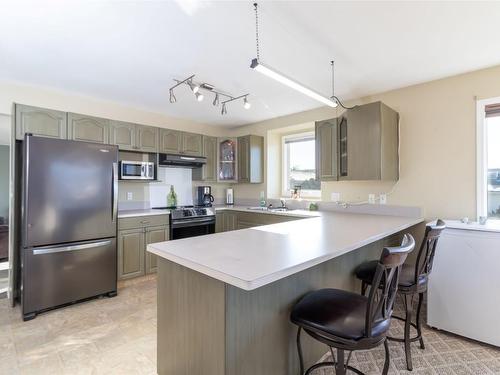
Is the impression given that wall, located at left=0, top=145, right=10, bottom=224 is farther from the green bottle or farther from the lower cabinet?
the green bottle

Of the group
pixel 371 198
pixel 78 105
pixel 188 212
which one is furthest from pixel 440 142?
pixel 78 105

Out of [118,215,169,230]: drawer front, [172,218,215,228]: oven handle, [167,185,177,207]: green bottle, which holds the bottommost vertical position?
[172,218,215,228]: oven handle

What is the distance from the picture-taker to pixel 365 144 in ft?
9.64

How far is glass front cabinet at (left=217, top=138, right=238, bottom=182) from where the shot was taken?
4.84 m

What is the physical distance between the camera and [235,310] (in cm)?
128

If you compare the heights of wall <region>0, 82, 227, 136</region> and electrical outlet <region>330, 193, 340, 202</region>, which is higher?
wall <region>0, 82, 227, 136</region>

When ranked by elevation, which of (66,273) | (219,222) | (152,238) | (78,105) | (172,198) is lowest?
(66,273)

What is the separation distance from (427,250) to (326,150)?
199cm

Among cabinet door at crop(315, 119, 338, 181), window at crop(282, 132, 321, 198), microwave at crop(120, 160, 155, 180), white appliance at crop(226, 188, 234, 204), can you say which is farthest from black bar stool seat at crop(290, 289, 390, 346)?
white appliance at crop(226, 188, 234, 204)

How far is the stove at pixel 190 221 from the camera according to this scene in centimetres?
385

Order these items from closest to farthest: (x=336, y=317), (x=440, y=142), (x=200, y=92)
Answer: (x=336, y=317) < (x=440, y=142) < (x=200, y=92)

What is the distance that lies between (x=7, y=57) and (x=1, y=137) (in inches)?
64.7

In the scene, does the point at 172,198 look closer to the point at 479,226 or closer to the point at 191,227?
the point at 191,227

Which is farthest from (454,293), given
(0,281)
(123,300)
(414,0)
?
(0,281)
